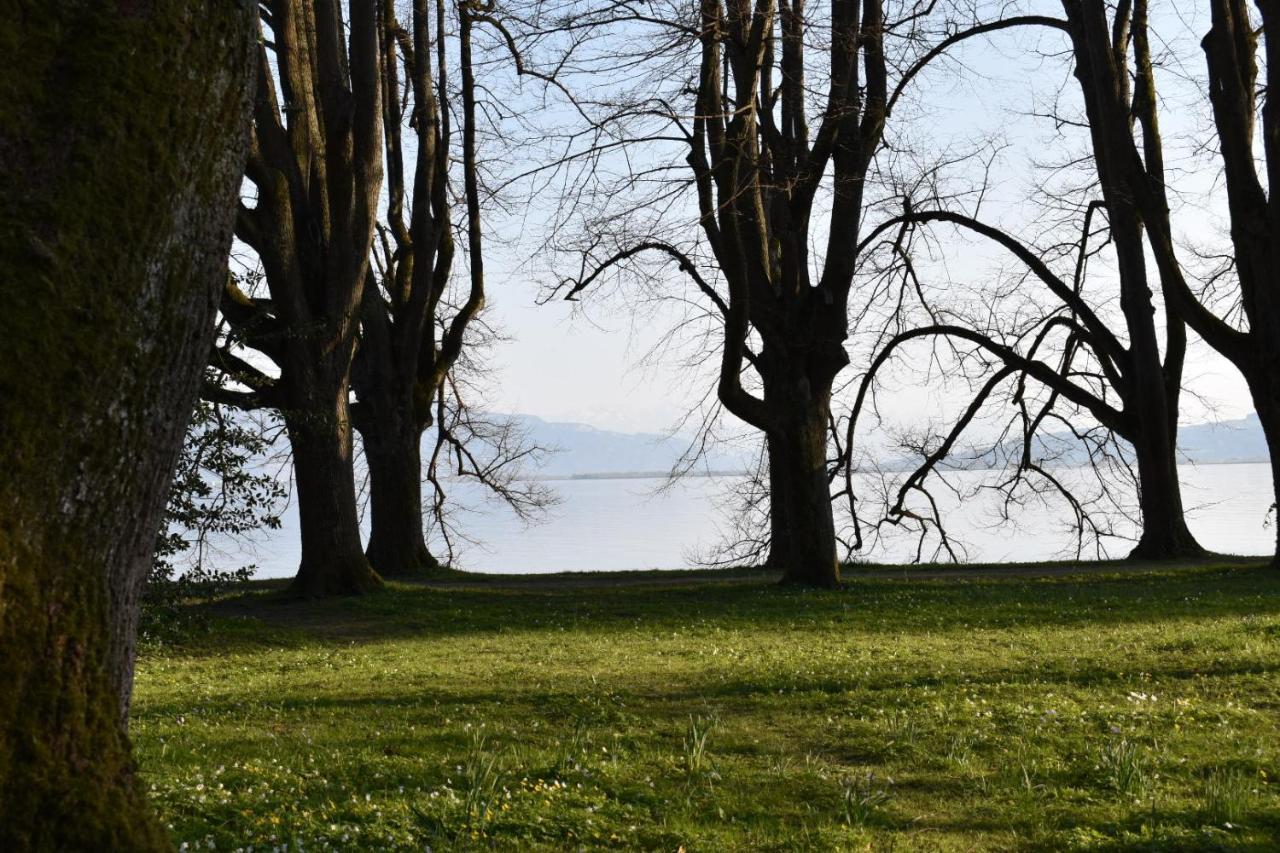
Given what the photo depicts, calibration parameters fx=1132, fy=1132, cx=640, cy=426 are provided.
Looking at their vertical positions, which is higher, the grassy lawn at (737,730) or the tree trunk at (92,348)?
the tree trunk at (92,348)

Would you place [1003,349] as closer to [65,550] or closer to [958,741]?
[958,741]

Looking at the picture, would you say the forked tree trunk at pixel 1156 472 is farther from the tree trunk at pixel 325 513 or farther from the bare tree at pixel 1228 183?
the tree trunk at pixel 325 513

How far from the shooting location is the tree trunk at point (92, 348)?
3.44 metres

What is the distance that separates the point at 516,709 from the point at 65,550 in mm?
6331

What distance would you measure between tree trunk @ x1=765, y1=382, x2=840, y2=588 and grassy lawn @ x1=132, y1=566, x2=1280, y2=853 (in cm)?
299

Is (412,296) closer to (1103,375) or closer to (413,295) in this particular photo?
(413,295)

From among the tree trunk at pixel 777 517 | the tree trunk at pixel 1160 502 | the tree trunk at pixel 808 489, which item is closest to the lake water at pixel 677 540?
the tree trunk at pixel 777 517

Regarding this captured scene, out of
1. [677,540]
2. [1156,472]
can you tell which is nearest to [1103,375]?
[1156,472]

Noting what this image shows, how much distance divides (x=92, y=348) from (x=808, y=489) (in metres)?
16.2

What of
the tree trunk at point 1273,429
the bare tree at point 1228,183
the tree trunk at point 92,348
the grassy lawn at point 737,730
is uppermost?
the bare tree at point 1228,183

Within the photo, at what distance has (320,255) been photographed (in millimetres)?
19375

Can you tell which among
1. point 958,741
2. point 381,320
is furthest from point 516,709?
point 381,320

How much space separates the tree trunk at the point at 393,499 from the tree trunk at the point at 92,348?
19667mm

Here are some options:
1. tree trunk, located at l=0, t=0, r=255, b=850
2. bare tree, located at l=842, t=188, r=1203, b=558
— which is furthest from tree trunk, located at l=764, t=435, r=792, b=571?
tree trunk, located at l=0, t=0, r=255, b=850
